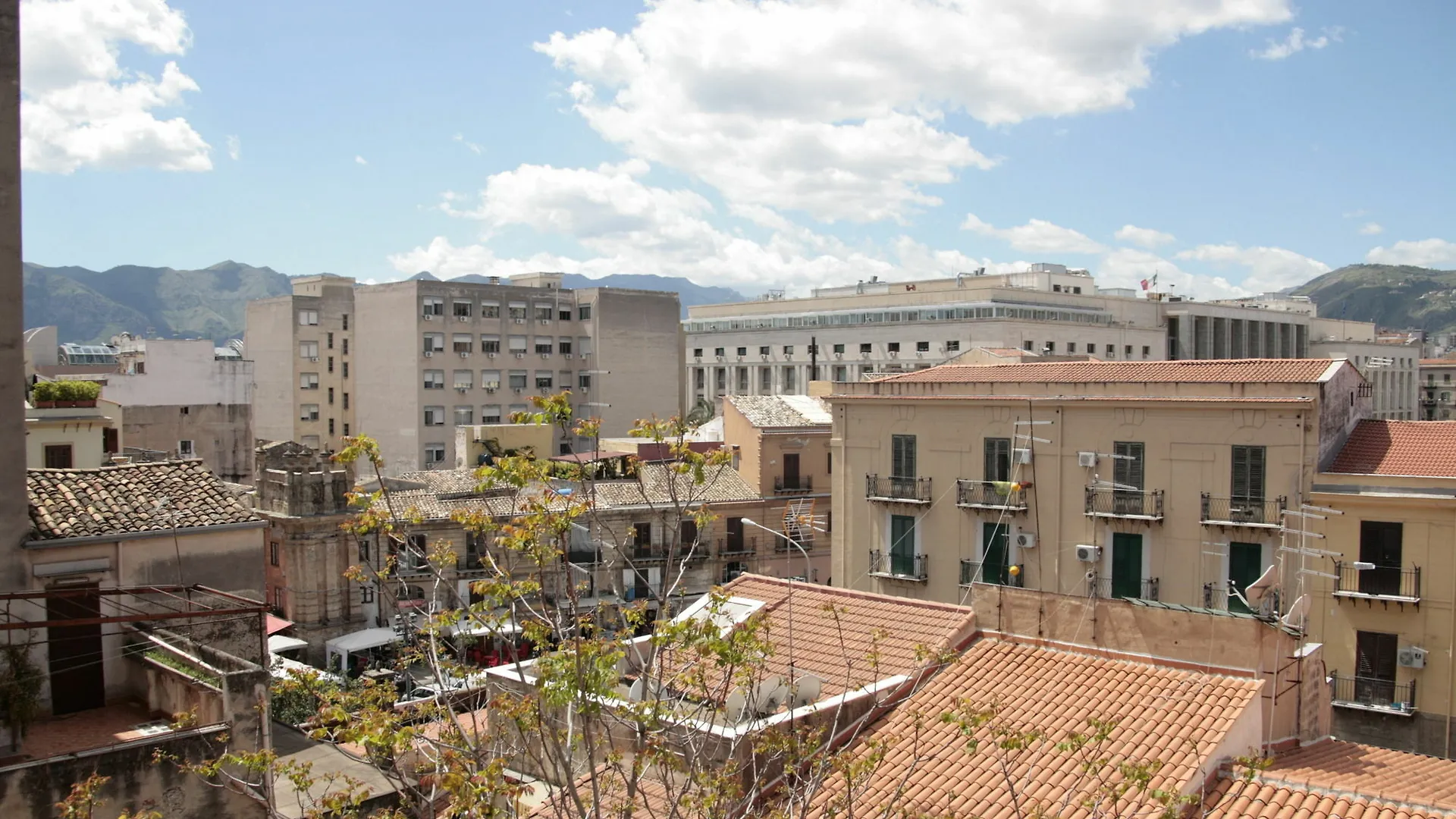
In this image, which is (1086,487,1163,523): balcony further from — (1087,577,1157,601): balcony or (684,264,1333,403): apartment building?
(684,264,1333,403): apartment building

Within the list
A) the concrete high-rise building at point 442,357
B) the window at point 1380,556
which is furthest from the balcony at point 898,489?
the concrete high-rise building at point 442,357

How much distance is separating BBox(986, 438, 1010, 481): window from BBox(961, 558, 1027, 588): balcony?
7.76 ft

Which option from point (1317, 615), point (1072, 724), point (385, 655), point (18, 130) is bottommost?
point (385, 655)

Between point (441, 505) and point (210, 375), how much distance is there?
13.8 m

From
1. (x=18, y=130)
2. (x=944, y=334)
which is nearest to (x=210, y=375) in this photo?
(x=18, y=130)

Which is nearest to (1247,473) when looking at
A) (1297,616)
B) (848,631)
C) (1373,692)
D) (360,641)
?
(1373,692)

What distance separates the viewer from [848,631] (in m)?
15.9

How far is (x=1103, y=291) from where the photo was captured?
321 ft

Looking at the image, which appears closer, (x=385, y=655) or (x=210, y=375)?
(x=385, y=655)

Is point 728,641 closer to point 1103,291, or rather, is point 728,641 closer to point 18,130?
point 18,130

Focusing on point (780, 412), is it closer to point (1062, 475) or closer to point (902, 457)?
point (902, 457)

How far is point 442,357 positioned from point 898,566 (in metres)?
46.3

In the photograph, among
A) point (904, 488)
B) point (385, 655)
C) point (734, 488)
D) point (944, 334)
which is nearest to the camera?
point (904, 488)

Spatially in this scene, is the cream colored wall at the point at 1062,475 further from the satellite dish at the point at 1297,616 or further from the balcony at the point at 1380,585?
→ the satellite dish at the point at 1297,616
